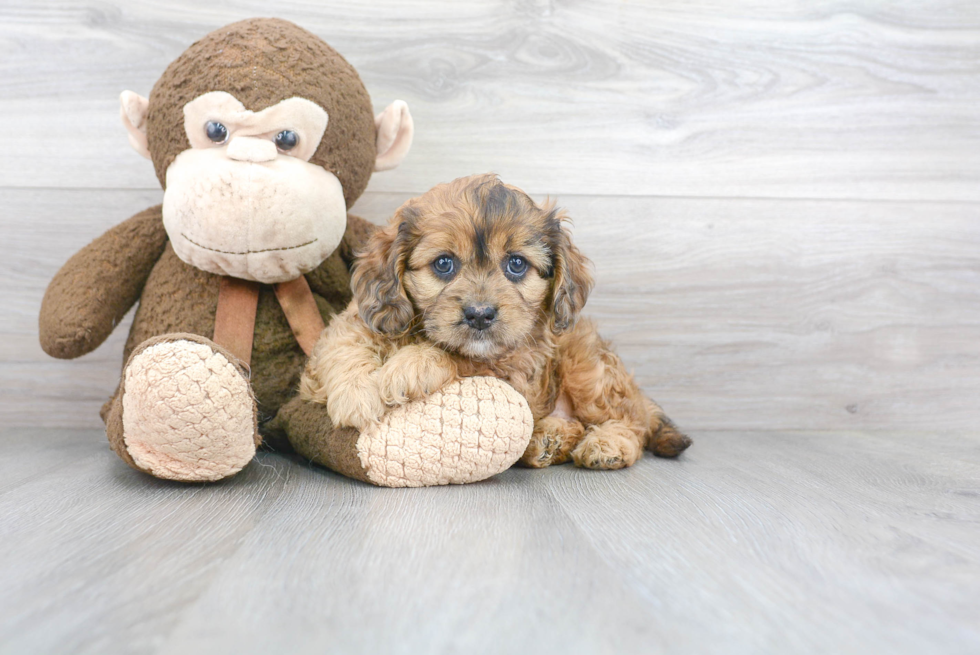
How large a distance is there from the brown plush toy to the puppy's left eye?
354 millimetres

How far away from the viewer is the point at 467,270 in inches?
59.7

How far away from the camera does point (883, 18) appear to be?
91.7 inches

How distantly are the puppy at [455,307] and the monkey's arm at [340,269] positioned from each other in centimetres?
28

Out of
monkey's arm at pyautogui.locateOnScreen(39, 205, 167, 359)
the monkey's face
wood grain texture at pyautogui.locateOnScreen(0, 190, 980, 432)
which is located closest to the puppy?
the monkey's face

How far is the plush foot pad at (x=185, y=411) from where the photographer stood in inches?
51.2

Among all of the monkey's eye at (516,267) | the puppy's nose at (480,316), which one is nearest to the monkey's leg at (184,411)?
the puppy's nose at (480,316)

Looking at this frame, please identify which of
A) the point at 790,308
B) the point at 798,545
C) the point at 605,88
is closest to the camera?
the point at 798,545

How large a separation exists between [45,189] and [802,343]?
2.64 meters

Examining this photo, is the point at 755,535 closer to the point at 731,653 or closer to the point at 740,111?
the point at 731,653

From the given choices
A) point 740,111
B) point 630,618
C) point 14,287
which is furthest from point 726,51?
point 14,287

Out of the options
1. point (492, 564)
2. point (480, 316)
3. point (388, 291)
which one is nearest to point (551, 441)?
point (480, 316)

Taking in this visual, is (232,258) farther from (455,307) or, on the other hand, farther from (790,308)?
(790,308)

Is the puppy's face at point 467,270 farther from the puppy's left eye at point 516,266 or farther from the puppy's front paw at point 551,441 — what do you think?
the puppy's front paw at point 551,441

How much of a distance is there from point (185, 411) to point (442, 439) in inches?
20.5
